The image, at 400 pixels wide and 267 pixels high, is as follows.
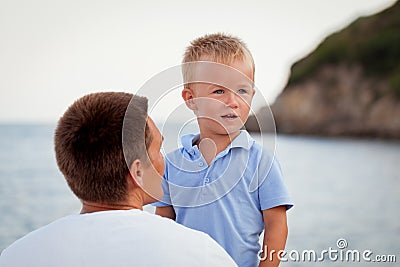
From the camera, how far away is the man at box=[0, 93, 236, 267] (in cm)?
105

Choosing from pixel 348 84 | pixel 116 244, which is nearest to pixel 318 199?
pixel 116 244

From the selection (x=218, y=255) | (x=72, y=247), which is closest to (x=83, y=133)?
(x=72, y=247)

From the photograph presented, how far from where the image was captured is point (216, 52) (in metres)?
1.63

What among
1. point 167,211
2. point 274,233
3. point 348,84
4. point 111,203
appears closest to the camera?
point 111,203

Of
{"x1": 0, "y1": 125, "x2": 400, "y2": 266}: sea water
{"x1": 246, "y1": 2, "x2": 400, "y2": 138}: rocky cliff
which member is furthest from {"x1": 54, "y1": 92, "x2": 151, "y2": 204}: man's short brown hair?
{"x1": 246, "y1": 2, "x2": 400, "y2": 138}: rocky cliff

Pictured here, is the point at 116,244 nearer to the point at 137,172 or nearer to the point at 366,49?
the point at 137,172

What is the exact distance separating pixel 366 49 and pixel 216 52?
19.0m

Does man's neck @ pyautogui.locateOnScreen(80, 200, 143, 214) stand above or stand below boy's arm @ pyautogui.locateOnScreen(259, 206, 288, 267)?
above

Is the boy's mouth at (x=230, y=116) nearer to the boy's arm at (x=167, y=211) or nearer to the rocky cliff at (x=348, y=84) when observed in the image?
the boy's arm at (x=167, y=211)

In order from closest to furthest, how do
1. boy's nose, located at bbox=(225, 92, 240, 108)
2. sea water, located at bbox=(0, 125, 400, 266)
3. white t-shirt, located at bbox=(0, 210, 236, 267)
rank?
white t-shirt, located at bbox=(0, 210, 236, 267), boy's nose, located at bbox=(225, 92, 240, 108), sea water, located at bbox=(0, 125, 400, 266)

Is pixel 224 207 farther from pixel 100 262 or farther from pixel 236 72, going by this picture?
pixel 100 262

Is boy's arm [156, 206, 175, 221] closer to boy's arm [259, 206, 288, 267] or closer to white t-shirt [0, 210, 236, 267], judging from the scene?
boy's arm [259, 206, 288, 267]

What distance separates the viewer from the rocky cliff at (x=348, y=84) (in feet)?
60.8

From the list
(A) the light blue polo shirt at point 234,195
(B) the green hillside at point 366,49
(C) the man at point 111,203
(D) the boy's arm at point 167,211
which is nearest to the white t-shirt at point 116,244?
(C) the man at point 111,203
